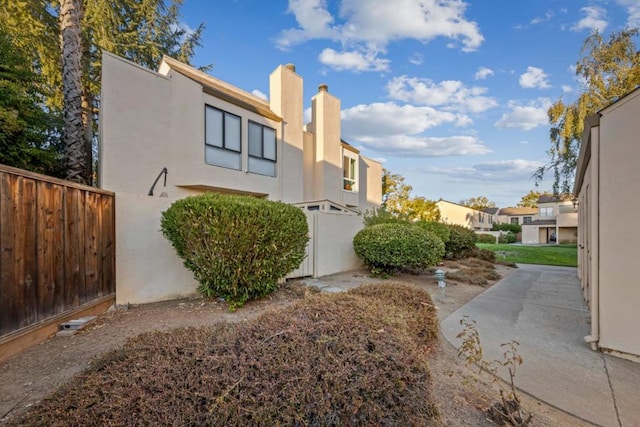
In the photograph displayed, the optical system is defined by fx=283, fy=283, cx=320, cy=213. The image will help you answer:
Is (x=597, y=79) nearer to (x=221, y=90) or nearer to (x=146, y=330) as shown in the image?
(x=221, y=90)

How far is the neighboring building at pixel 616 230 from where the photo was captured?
3652 mm

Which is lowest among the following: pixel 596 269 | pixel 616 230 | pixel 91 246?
pixel 596 269

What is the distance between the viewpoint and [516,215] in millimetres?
54656

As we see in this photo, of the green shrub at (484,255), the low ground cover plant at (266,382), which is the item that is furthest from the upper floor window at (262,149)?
the green shrub at (484,255)

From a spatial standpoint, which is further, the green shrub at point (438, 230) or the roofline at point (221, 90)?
the green shrub at point (438, 230)

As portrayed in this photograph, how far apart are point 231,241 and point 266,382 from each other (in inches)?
137

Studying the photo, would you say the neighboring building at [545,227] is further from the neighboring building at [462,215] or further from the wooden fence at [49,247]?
the wooden fence at [49,247]

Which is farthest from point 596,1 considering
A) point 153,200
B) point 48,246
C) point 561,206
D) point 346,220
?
point 561,206

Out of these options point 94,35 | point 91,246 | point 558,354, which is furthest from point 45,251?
point 94,35

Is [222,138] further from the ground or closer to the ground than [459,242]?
further from the ground

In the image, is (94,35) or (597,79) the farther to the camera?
(597,79)

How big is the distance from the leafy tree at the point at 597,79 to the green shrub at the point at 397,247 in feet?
30.4

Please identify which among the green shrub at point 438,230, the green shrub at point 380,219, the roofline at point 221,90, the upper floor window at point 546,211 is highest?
the roofline at point 221,90

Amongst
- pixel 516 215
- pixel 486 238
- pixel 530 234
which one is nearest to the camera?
pixel 486 238
